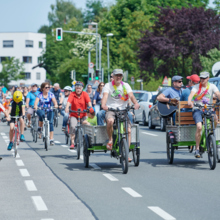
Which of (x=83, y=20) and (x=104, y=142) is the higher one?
(x=83, y=20)

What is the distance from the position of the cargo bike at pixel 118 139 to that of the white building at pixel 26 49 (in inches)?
4421

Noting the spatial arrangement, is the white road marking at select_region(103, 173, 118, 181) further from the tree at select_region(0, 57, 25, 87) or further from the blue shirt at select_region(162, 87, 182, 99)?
the tree at select_region(0, 57, 25, 87)

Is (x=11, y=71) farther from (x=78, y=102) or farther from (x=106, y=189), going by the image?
(x=106, y=189)

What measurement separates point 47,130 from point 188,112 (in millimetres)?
5159

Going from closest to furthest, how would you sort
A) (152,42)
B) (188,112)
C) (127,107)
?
(127,107) → (188,112) → (152,42)

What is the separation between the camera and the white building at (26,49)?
123 metres

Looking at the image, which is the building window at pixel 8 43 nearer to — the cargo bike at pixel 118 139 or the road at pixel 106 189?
the road at pixel 106 189

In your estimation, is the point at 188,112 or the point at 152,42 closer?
the point at 188,112

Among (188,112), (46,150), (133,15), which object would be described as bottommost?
(46,150)

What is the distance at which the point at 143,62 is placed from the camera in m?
47.8

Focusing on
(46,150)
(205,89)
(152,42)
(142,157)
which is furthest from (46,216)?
(152,42)

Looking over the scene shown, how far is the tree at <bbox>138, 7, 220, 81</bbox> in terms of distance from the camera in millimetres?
43969

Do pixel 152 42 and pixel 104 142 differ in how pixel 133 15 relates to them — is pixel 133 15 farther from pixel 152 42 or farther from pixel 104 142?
pixel 104 142

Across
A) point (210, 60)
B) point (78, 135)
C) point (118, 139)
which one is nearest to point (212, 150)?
point (118, 139)
